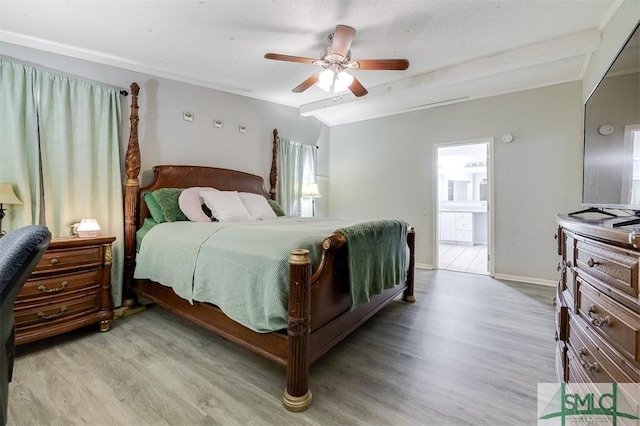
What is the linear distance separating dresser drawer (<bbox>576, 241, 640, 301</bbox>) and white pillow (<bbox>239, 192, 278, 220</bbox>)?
2868 millimetres

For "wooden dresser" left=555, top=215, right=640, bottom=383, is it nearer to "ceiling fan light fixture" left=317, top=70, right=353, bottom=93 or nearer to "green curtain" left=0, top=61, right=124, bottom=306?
"ceiling fan light fixture" left=317, top=70, right=353, bottom=93

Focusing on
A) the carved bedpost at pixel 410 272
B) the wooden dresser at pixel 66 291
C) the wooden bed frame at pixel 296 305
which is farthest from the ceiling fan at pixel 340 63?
the wooden dresser at pixel 66 291

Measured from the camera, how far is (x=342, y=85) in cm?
268

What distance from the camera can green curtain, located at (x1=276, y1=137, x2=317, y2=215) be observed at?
4602 mm

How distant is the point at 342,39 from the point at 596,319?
7.47ft

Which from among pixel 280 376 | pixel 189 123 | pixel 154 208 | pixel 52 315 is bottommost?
pixel 280 376

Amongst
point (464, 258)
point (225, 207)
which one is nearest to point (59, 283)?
point (225, 207)

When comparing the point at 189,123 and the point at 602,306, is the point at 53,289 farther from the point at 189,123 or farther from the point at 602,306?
the point at 602,306

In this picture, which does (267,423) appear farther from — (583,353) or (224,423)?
(583,353)

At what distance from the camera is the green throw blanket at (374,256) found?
1893 millimetres

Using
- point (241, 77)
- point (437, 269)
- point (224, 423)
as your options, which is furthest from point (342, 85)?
point (437, 269)

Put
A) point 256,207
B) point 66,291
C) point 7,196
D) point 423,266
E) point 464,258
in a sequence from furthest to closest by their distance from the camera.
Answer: point 464,258
point 423,266
point 256,207
point 66,291
point 7,196

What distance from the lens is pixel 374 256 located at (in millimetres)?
2145

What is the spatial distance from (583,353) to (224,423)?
170cm
